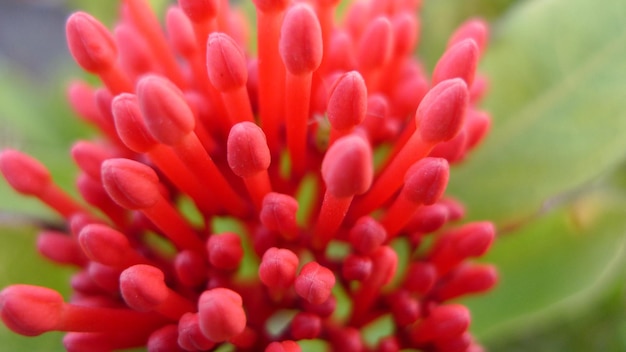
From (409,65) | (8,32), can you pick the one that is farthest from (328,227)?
(8,32)

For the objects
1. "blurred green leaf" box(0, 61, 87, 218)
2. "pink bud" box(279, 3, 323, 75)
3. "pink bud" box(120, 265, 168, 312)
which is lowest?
"pink bud" box(120, 265, 168, 312)

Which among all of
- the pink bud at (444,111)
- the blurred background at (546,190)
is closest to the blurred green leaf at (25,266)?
the blurred background at (546,190)

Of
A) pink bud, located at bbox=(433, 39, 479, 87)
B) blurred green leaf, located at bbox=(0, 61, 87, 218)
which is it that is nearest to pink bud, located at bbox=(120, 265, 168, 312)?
pink bud, located at bbox=(433, 39, 479, 87)

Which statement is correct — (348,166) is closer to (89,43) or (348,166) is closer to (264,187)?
(264,187)

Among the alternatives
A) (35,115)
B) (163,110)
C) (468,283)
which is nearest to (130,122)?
(163,110)

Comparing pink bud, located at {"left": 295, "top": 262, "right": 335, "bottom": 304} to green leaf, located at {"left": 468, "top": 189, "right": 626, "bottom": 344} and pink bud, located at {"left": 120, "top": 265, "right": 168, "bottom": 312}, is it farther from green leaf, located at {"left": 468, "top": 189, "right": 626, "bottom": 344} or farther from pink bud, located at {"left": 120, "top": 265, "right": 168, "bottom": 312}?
green leaf, located at {"left": 468, "top": 189, "right": 626, "bottom": 344}

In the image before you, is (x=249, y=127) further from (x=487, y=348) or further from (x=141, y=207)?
(x=487, y=348)

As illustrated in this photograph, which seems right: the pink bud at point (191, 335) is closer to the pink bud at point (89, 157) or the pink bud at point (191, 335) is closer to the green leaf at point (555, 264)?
the pink bud at point (89, 157)
